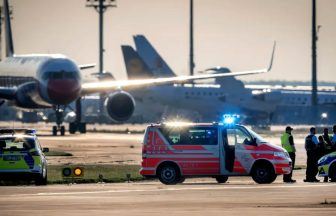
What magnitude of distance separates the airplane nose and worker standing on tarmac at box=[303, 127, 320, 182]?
34821mm

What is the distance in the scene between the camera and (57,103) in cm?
7394

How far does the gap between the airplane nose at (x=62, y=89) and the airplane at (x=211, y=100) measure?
41.8 m

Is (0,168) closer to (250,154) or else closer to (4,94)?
(250,154)

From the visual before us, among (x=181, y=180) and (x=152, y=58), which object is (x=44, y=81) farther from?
(x=152, y=58)

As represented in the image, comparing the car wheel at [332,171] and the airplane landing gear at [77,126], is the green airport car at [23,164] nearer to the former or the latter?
the car wheel at [332,171]

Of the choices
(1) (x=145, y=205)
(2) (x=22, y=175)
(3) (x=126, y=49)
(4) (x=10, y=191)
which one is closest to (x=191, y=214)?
(1) (x=145, y=205)

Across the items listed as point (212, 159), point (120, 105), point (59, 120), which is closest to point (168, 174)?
point (212, 159)

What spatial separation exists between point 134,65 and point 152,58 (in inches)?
599

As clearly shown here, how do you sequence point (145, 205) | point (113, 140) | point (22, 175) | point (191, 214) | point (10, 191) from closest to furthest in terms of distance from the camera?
point (191, 214)
point (145, 205)
point (10, 191)
point (22, 175)
point (113, 140)

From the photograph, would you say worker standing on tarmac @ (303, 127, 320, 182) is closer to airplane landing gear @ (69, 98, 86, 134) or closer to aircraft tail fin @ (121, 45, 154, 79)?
airplane landing gear @ (69, 98, 86, 134)

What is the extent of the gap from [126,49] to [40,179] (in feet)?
225

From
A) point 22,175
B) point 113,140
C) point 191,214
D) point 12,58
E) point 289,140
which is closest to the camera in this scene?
point 191,214

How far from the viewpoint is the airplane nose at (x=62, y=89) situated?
72.1m

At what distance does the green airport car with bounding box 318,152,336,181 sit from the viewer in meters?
36.2
